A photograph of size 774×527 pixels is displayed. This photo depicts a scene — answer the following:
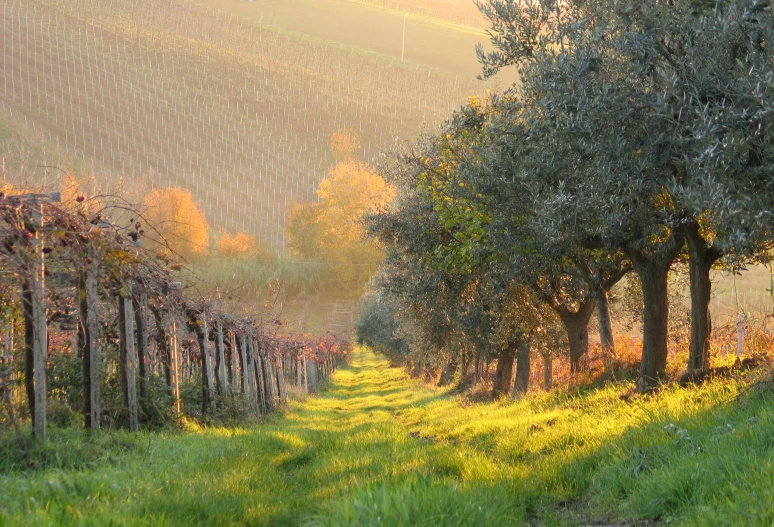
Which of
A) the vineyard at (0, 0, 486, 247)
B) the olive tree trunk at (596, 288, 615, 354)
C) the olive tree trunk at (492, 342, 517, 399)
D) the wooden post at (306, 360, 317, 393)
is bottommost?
the wooden post at (306, 360, 317, 393)

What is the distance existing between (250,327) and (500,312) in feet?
28.2

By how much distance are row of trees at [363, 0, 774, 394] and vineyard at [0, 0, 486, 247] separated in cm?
12410

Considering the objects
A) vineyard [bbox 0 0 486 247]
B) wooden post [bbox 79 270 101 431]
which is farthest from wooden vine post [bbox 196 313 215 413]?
vineyard [bbox 0 0 486 247]

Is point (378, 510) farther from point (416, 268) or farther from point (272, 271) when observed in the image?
point (272, 271)

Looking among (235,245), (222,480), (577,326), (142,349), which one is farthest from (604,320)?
(235,245)

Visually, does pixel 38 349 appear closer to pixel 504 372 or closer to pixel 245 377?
pixel 245 377

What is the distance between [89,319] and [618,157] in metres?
8.89

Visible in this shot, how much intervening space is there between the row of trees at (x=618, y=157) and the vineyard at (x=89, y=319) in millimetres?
7140

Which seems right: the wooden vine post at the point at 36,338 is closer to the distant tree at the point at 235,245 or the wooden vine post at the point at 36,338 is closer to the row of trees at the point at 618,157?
the row of trees at the point at 618,157

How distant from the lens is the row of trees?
29.3 ft

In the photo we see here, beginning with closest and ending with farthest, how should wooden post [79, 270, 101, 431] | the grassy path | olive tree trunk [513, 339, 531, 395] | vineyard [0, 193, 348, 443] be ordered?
1. the grassy path
2. vineyard [0, 193, 348, 443]
3. wooden post [79, 270, 101, 431]
4. olive tree trunk [513, 339, 531, 395]

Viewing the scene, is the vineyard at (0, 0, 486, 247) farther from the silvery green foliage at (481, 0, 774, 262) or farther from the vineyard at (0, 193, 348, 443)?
the silvery green foliage at (481, 0, 774, 262)

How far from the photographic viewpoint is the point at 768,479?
5543 millimetres

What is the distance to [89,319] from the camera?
1038cm
